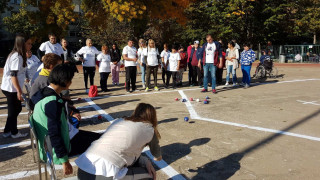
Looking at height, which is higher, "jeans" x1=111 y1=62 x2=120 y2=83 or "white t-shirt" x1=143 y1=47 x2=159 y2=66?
"white t-shirt" x1=143 y1=47 x2=159 y2=66

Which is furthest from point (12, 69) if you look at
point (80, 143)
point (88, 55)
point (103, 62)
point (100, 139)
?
point (103, 62)

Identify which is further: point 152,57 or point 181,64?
point 181,64

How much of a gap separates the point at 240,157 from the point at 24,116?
559 centimetres

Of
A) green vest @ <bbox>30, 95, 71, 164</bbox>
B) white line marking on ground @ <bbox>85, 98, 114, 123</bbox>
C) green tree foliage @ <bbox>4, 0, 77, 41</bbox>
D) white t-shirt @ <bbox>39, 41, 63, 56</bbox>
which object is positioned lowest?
Result: white line marking on ground @ <bbox>85, 98, 114, 123</bbox>

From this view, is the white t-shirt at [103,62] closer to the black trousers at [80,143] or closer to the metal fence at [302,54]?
the black trousers at [80,143]

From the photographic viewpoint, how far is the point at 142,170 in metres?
2.88

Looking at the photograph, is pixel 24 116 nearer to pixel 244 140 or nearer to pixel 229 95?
pixel 244 140

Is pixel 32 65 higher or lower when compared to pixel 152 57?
lower

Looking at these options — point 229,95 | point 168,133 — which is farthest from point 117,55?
point 168,133

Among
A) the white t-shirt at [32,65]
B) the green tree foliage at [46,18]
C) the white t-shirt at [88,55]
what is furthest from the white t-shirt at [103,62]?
the green tree foliage at [46,18]

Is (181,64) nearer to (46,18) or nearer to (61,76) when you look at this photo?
(61,76)

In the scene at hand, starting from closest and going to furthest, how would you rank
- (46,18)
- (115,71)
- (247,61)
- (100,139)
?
(100,139) → (247,61) → (115,71) → (46,18)

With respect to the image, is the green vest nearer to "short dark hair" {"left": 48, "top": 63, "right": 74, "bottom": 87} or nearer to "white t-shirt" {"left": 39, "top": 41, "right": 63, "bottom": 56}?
"short dark hair" {"left": 48, "top": 63, "right": 74, "bottom": 87}

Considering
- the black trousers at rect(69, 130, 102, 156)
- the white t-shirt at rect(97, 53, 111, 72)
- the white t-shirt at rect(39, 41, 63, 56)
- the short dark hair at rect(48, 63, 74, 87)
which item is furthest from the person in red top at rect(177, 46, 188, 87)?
the short dark hair at rect(48, 63, 74, 87)
